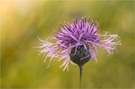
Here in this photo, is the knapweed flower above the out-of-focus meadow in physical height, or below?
below

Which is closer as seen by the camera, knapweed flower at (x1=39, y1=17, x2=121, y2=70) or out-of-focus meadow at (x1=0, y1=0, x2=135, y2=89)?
knapweed flower at (x1=39, y1=17, x2=121, y2=70)

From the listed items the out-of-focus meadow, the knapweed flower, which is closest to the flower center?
the knapweed flower

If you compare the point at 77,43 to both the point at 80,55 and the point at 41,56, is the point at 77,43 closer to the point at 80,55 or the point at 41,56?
the point at 80,55

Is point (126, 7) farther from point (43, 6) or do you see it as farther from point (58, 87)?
point (58, 87)

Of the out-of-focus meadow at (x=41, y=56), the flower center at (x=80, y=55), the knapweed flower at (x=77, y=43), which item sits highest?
the out-of-focus meadow at (x=41, y=56)

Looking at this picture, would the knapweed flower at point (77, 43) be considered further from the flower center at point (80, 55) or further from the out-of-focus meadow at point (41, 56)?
Answer: the out-of-focus meadow at point (41, 56)

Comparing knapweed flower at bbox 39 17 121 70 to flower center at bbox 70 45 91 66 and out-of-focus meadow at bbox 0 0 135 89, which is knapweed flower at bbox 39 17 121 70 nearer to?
flower center at bbox 70 45 91 66

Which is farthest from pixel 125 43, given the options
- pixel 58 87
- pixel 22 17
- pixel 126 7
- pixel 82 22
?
pixel 82 22

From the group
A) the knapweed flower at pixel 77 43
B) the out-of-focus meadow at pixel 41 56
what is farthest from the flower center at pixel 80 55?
the out-of-focus meadow at pixel 41 56
